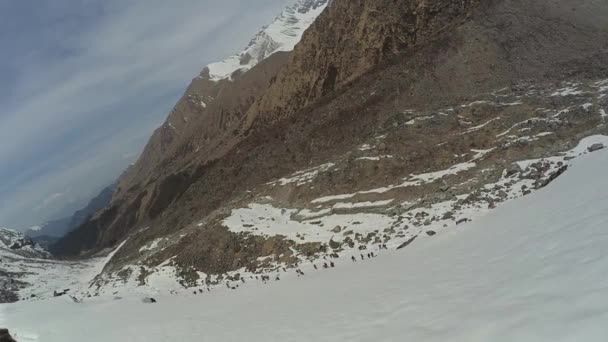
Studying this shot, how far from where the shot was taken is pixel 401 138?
37.1m

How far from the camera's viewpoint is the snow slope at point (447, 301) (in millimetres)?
5398

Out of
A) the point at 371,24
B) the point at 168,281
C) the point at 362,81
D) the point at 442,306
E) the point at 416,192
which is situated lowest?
the point at 168,281

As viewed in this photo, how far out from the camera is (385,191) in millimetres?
31750

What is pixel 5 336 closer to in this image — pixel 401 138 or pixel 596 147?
pixel 596 147

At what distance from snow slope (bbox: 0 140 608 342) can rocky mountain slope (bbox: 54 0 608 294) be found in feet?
26.1

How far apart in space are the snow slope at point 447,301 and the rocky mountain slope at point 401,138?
7968 mm

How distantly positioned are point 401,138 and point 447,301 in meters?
30.7

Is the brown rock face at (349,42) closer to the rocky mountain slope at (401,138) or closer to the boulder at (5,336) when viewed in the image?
the rocky mountain slope at (401,138)

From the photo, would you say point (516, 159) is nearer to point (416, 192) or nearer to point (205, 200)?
point (416, 192)

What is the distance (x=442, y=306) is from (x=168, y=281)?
29.8 m

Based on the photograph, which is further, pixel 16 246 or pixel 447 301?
pixel 16 246

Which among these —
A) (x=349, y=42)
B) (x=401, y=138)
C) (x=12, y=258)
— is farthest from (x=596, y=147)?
(x=12, y=258)

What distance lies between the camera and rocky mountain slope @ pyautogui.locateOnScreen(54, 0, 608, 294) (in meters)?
27.4

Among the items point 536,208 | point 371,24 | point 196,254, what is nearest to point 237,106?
point 371,24
